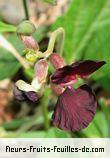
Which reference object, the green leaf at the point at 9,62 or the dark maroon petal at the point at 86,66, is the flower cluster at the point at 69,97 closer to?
the dark maroon petal at the point at 86,66

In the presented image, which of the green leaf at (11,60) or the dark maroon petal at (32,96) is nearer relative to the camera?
the dark maroon petal at (32,96)

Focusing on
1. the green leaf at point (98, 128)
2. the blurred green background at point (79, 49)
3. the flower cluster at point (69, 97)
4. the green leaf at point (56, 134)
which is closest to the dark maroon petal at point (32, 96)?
the flower cluster at point (69, 97)

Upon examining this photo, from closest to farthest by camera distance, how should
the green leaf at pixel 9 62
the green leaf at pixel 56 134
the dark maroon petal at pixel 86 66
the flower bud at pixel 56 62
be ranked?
the dark maroon petal at pixel 86 66
the flower bud at pixel 56 62
the green leaf at pixel 56 134
the green leaf at pixel 9 62

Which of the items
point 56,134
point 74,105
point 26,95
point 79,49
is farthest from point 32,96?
point 79,49

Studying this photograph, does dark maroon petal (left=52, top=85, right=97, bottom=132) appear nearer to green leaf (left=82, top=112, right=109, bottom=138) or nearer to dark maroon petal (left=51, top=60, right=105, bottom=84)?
dark maroon petal (left=51, top=60, right=105, bottom=84)

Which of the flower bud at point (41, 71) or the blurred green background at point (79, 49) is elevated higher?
the blurred green background at point (79, 49)

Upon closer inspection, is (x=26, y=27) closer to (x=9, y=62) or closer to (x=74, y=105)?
(x=74, y=105)
